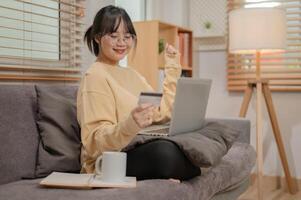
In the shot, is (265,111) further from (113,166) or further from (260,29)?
(113,166)

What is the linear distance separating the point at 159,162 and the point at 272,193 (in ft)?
6.79

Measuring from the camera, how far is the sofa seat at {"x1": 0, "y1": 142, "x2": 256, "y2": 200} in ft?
4.52

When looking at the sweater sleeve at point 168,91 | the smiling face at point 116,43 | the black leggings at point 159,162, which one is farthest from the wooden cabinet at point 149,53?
the black leggings at point 159,162

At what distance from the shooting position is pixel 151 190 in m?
1.47

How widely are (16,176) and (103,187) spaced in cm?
46

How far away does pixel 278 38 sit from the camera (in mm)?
3137

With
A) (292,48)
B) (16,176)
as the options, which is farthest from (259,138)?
(16,176)

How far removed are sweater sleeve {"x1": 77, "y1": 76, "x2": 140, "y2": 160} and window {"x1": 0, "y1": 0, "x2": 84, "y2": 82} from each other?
21.2 inches

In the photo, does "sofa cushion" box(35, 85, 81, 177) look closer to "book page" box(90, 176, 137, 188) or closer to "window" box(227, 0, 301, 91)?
"book page" box(90, 176, 137, 188)

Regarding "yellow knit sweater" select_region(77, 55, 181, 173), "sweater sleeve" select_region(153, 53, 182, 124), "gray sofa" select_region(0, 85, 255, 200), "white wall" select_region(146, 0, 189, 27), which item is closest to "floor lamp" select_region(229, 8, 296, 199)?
"white wall" select_region(146, 0, 189, 27)

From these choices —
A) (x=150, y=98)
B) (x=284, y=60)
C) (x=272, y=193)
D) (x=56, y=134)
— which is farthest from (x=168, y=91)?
(x=284, y=60)

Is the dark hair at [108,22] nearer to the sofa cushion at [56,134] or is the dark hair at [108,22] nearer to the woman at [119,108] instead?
the woman at [119,108]

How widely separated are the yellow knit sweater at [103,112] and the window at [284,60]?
191 cm

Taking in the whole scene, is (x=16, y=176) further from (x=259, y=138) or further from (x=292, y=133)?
(x=292, y=133)
